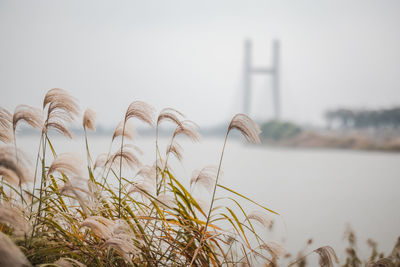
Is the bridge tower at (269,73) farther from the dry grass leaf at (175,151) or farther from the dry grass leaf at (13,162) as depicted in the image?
the dry grass leaf at (13,162)

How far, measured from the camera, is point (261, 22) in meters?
15.5

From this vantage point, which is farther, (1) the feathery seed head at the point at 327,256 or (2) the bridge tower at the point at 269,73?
(2) the bridge tower at the point at 269,73

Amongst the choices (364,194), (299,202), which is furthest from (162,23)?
(364,194)

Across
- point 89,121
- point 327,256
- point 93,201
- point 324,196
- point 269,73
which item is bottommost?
point 324,196

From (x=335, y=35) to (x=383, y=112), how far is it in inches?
217

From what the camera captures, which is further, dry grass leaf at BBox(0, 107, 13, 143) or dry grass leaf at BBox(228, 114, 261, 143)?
dry grass leaf at BBox(0, 107, 13, 143)

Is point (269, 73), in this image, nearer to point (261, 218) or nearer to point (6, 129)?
point (261, 218)

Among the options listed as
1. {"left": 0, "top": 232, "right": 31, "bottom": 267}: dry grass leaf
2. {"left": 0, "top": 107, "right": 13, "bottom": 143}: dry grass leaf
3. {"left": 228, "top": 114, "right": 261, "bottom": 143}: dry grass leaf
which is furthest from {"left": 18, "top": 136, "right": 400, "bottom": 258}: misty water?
{"left": 0, "top": 232, "right": 31, "bottom": 267}: dry grass leaf

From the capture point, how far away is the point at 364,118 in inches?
512

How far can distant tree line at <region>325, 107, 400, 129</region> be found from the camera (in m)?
11.9

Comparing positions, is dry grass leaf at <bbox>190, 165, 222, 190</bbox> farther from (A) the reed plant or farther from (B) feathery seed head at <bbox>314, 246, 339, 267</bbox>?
(B) feathery seed head at <bbox>314, 246, 339, 267</bbox>

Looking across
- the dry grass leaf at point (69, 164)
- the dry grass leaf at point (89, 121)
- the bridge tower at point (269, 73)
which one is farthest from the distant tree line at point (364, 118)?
the dry grass leaf at point (69, 164)

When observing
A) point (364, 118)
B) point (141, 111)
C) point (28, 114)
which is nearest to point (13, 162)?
point (28, 114)

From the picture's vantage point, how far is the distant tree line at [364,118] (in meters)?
11.9
